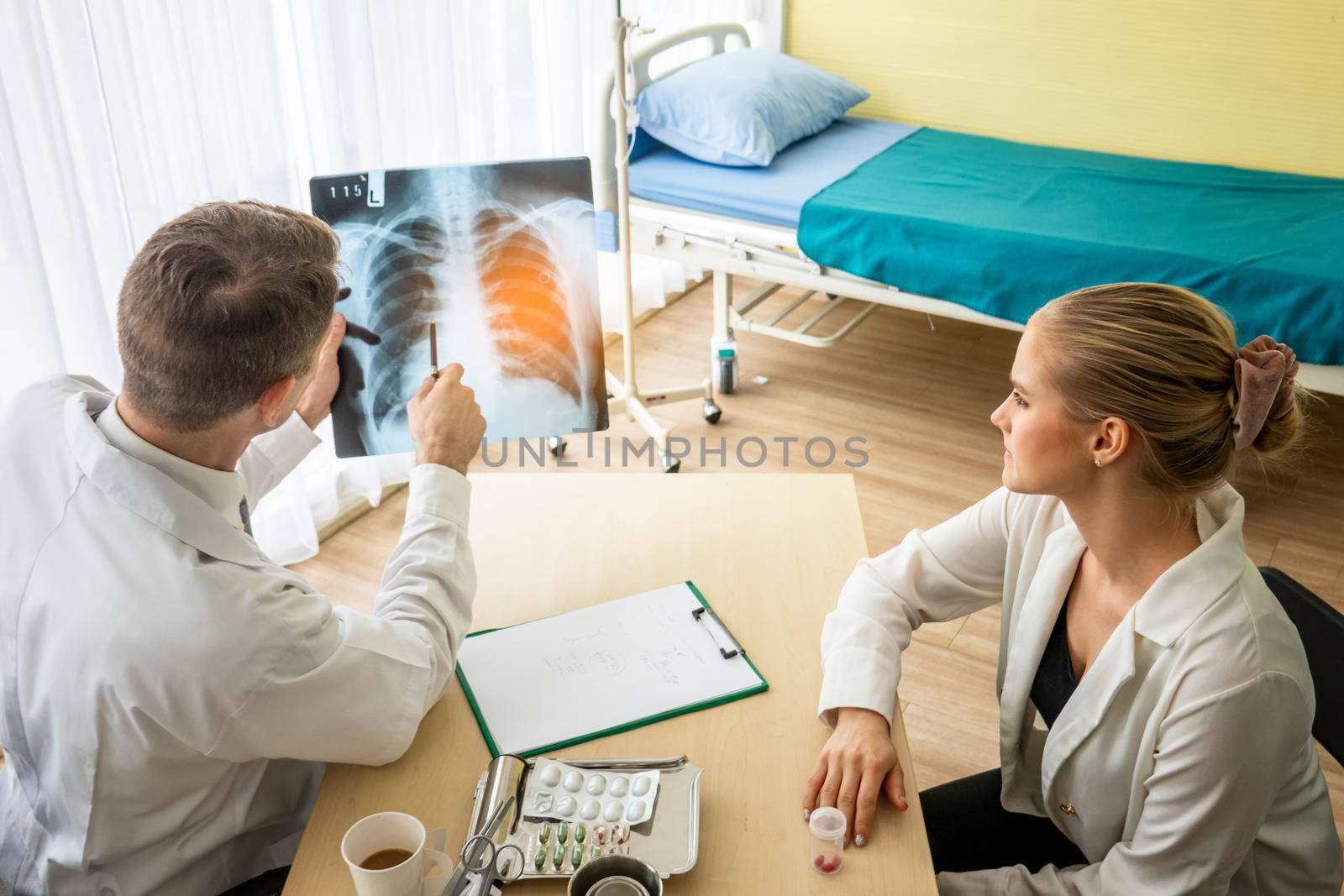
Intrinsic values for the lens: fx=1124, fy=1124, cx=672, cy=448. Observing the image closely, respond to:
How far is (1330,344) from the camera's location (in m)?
2.62

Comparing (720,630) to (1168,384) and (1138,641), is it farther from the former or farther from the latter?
A: (1168,384)

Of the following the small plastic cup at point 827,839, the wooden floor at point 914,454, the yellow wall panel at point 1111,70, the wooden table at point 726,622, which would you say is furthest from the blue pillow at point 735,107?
the small plastic cup at point 827,839

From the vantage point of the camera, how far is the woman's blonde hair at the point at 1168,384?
113cm

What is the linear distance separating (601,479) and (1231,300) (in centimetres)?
182

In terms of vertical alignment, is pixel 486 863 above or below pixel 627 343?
above

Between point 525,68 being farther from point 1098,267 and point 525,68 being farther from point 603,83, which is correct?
point 1098,267

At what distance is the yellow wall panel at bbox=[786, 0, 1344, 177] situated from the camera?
11.3 feet

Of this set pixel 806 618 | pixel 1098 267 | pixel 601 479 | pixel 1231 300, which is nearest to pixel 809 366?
pixel 1098 267

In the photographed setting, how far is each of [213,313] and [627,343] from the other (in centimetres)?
196

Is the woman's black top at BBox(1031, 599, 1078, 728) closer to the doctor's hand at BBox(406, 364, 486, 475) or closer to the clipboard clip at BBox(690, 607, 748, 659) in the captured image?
the clipboard clip at BBox(690, 607, 748, 659)

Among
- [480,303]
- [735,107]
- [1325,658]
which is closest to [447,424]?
[480,303]

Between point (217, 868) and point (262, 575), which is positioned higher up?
point (262, 575)

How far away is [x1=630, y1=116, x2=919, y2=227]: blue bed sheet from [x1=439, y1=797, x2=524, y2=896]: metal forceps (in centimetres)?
237

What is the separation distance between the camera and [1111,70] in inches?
145
